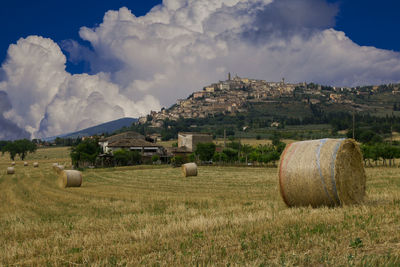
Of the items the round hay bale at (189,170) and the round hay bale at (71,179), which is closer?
the round hay bale at (71,179)

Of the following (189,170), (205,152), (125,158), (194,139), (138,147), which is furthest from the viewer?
(194,139)

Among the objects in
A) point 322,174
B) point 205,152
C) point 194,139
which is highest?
point 194,139

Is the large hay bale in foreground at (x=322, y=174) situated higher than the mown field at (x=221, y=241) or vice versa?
the large hay bale in foreground at (x=322, y=174)

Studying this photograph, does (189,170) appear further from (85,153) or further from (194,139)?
(194,139)

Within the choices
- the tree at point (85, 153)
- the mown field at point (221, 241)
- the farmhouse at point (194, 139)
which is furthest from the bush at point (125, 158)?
the mown field at point (221, 241)

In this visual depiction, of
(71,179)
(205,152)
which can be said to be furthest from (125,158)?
(71,179)

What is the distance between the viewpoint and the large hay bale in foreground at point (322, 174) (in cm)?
1180

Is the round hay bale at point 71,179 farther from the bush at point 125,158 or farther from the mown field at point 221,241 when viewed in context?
the bush at point 125,158

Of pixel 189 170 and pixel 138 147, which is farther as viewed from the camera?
pixel 138 147

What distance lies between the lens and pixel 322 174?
38.9ft

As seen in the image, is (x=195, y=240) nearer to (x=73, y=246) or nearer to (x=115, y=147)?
(x=73, y=246)

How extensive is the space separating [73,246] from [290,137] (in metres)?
120

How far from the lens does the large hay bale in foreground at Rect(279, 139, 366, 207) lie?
38.7 feet

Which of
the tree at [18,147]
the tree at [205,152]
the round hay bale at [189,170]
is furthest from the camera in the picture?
the tree at [18,147]
